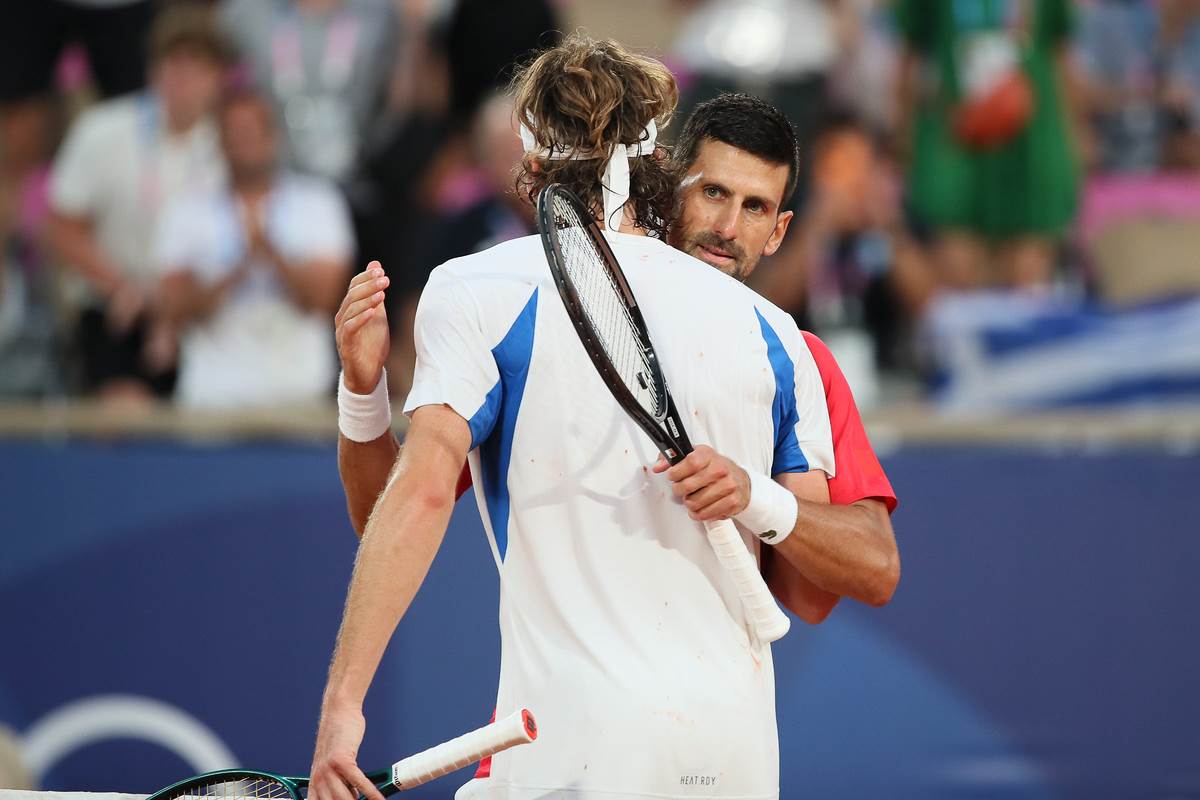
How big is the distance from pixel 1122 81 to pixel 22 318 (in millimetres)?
5447

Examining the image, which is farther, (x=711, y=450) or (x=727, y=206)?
(x=727, y=206)

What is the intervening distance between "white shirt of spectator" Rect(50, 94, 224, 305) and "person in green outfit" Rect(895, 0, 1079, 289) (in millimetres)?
3301

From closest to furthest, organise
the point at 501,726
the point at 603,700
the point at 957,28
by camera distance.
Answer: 1. the point at 501,726
2. the point at 603,700
3. the point at 957,28

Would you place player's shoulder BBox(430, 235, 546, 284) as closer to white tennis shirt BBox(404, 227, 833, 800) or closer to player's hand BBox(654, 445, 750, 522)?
white tennis shirt BBox(404, 227, 833, 800)

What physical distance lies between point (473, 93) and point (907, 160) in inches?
81.7

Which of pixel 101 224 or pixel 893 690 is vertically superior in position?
pixel 101 224

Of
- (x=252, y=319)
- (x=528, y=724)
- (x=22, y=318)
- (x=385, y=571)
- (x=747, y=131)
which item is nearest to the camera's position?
(x=528, y=724)

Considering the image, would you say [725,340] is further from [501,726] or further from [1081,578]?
[1081,578]

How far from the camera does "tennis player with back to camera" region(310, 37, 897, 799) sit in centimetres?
279

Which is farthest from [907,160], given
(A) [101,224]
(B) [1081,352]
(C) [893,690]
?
(A) [101,224]

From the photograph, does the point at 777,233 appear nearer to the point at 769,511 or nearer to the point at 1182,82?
the point at 769,511

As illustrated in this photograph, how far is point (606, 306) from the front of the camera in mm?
2846

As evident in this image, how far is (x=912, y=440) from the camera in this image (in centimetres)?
606

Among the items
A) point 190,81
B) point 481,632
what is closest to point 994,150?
point 481,632
